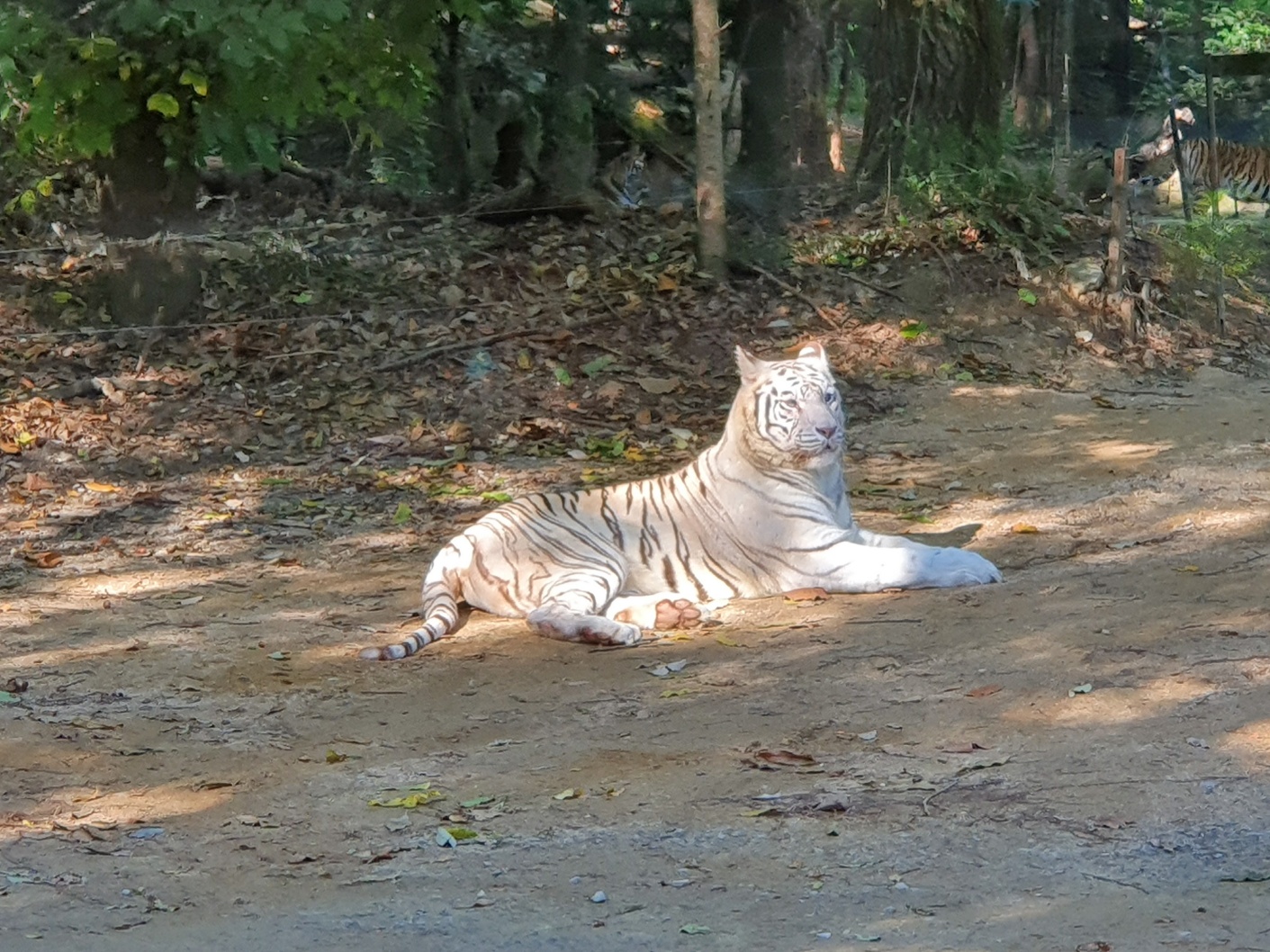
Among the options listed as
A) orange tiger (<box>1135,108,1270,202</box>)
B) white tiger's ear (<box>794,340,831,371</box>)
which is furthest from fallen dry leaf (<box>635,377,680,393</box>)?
orange tiger (<box>1135,108,1270,202</box>)

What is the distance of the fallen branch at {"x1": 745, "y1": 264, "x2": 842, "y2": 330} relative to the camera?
37.6ft

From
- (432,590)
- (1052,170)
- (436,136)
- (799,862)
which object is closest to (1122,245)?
(1052,170)

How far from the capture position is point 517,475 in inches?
371

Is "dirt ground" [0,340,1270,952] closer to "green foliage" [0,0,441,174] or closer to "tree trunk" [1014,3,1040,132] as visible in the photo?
"green foliage" [0,0,441,174]

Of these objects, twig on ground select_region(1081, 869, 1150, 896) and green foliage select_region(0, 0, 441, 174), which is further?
green foliage select_region(0, 0, 441, 174)

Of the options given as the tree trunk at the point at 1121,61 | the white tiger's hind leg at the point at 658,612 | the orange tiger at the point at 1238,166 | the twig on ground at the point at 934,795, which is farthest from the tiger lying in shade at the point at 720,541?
the tree trunk at the point at 1121,61

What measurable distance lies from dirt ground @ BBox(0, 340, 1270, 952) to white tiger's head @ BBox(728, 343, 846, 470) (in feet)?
2.20

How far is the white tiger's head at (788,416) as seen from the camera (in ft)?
22.4

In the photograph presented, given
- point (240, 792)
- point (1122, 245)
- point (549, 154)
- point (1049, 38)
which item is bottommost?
point (240, 792)

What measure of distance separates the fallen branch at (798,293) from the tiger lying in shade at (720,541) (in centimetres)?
442

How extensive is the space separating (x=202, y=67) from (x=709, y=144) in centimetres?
359

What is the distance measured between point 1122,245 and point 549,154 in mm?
4616

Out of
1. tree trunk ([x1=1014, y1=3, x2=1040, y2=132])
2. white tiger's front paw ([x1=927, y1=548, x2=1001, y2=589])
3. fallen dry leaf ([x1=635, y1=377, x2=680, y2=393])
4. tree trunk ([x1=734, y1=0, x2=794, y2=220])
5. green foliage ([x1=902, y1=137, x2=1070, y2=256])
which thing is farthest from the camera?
tree trunk ([x1=1014, y1=3, x2=1040, y2=132])

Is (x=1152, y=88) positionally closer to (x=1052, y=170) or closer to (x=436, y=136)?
(x=1052, y=170)
